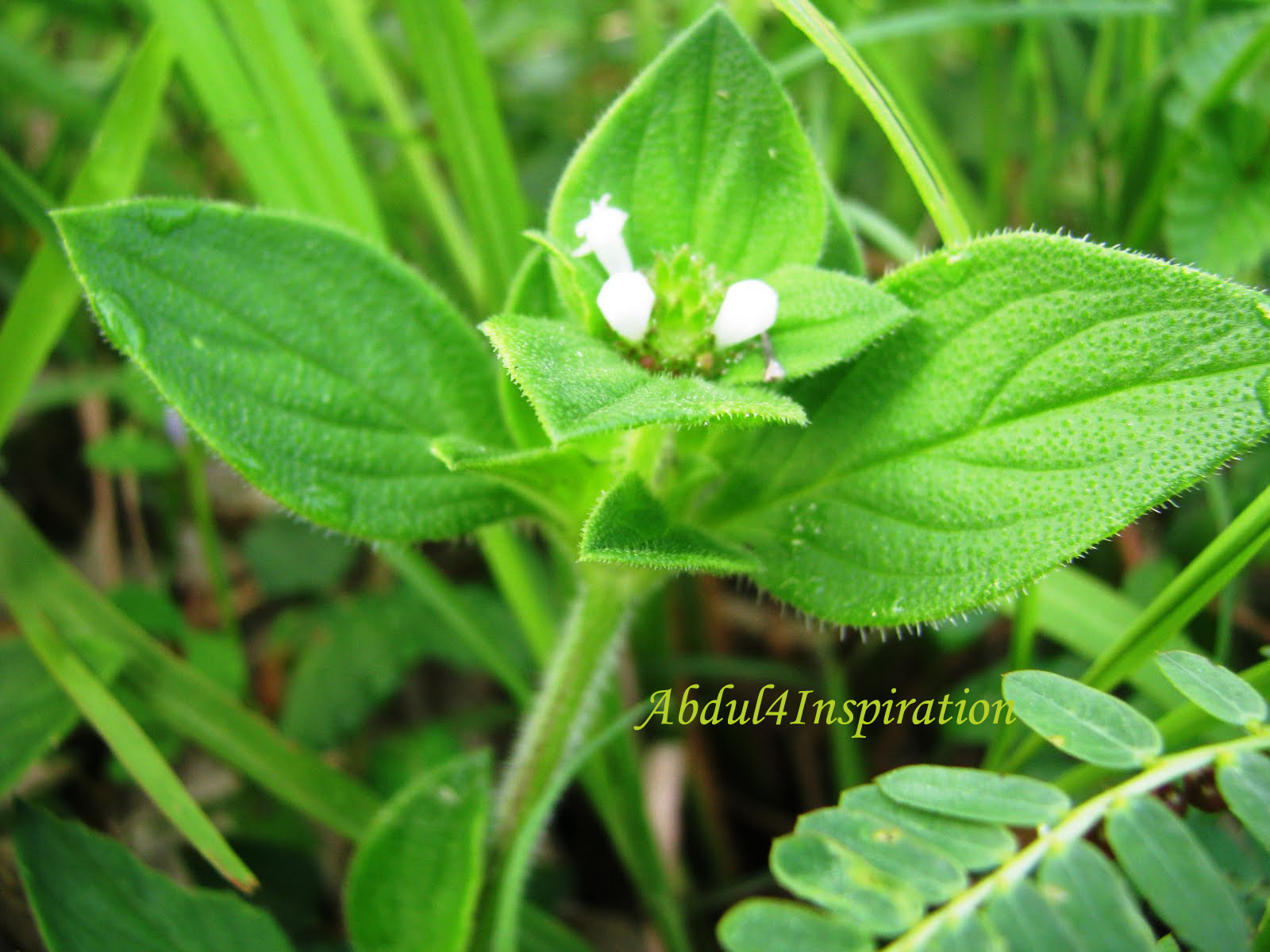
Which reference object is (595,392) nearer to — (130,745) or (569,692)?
(569,692)

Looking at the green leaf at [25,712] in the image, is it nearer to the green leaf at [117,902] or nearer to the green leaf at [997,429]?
the green leaf at [117,902]

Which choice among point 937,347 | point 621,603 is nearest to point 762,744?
point 621,603

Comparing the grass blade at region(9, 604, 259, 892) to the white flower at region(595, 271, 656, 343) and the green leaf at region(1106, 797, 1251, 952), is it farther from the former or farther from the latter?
the green leaf at region(1106, 797, 1251, 952)

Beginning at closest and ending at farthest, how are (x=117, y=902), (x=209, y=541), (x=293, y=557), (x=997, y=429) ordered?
(x=997, y=429), (x=117, y=902), (x=209, y=541), (x=293, y=557)

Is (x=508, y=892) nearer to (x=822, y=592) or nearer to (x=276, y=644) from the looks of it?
(x=822, y=592)

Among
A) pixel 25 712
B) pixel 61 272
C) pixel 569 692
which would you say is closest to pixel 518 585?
pixel 569 692

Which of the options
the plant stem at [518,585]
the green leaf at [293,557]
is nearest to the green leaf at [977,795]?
the plant stem at [518,585]

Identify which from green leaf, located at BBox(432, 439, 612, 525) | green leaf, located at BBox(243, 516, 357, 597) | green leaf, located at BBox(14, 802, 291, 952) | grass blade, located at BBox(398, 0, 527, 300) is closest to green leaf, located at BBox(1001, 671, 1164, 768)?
green leaf, located at BBox(432, 439, 612, 525)
